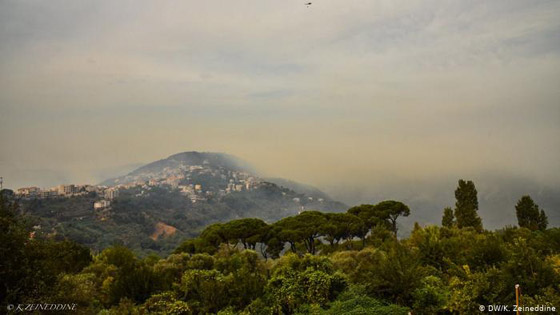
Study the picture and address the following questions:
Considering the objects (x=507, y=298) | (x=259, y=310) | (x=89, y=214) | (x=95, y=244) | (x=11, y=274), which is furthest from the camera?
(x=89, y=214)

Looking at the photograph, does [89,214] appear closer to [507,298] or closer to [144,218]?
[144,218]

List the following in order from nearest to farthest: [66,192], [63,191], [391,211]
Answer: [391,211] → [66,192] → [63,191]

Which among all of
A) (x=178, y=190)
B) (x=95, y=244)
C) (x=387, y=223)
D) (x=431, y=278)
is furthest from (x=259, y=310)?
(x=178, y=190)

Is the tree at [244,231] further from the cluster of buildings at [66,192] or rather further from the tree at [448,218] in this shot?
the cluster of buildings at [66,192]

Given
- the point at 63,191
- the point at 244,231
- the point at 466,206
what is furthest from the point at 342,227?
the point at 63,191

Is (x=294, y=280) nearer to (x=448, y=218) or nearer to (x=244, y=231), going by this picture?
(x=244, y=231)

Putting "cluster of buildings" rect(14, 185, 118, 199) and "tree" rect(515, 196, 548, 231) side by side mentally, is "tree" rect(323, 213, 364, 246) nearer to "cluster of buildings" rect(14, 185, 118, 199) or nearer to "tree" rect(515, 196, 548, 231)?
"tree" rect(515, 196, 548, 231)
